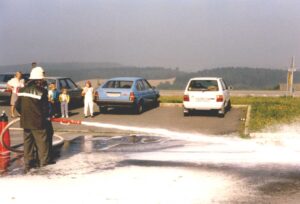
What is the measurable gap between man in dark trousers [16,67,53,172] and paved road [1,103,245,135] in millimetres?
5322

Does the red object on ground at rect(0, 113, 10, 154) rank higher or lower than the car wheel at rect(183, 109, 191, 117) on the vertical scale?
higher

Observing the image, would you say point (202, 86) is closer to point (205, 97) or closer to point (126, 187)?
point (205, 97)

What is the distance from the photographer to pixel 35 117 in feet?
27.2

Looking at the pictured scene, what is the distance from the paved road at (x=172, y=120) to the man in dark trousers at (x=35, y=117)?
5322mm

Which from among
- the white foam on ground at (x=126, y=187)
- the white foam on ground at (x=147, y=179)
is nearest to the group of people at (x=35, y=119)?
the white foam on ground at (x=147, y=179)

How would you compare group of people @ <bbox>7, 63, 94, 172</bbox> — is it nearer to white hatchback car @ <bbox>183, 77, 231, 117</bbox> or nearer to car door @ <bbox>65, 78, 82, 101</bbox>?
white hatchback car @ <bbox>183, 77, 231, 117</bbox>

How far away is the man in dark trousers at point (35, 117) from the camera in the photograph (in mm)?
8297

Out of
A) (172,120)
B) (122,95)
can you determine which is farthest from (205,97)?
(122,95)

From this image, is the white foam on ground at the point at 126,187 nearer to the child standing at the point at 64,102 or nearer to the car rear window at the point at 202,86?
the child standing at the point at 64,102

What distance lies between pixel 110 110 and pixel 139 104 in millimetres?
2076

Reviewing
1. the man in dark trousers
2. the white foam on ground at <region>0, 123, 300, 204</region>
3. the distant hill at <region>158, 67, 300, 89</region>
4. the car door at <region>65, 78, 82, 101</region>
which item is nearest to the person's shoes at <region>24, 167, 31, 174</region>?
the man in dark trousers

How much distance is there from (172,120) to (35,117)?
8.77 meters

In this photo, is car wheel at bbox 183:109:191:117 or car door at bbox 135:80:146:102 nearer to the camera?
car wheel at bbox 183:109:191:117

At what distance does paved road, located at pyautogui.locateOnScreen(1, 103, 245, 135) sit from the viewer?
561 inches
